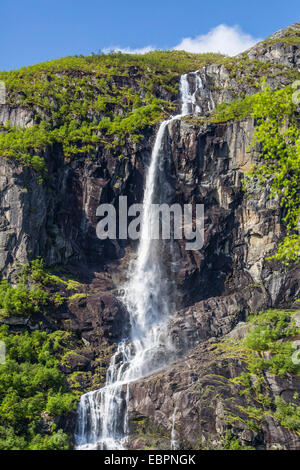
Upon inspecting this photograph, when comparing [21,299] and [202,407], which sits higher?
[21,299]

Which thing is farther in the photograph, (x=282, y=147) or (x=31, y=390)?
(x=31, y=390)

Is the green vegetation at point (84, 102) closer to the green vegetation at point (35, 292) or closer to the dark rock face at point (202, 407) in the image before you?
the green vegetation at point (35, 292)

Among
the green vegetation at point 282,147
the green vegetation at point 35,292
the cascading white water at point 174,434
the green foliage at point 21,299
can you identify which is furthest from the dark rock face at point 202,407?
the green vegetation at point 282,147

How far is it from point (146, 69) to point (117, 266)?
128ft

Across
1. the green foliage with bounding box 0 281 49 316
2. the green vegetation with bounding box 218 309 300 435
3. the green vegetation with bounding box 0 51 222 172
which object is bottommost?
the green vegetation with bounding box 218 309 300 435

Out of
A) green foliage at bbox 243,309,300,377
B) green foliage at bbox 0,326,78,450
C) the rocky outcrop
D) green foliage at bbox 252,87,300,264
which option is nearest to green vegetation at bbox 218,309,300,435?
green foliage at bbox 243,309,300,377

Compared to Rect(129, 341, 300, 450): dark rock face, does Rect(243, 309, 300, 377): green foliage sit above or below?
above

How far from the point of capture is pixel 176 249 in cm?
4353

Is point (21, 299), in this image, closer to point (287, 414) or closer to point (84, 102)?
point (287, 414)

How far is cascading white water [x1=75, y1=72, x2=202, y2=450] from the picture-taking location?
28938 mm

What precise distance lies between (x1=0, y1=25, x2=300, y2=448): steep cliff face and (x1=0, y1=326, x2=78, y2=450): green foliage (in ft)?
6.13

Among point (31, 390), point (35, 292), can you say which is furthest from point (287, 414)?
point (35, 292)

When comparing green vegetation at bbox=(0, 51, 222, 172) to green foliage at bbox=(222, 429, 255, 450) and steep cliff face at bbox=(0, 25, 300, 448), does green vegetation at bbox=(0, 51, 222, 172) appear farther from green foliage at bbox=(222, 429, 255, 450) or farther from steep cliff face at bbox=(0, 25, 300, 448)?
green foliage at bbox=(222, 429, 255, 450)

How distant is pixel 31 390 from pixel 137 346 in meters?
11.0
